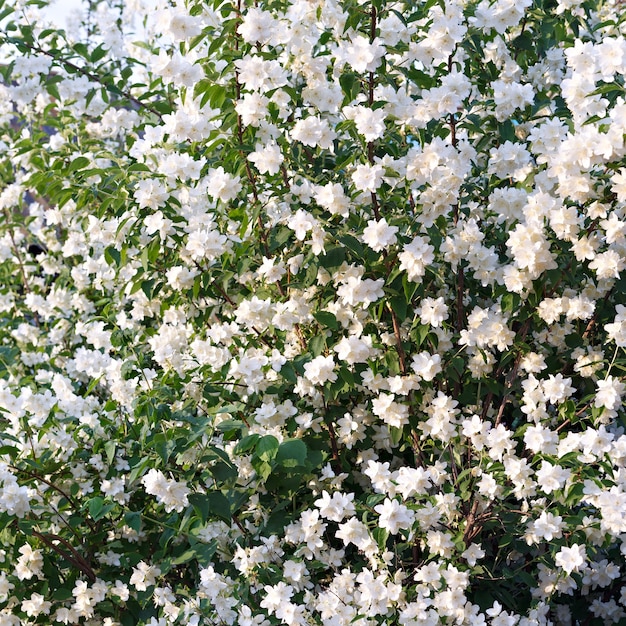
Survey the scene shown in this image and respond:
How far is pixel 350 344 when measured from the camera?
2.31 m

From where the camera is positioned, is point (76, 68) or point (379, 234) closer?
point (379, 234)

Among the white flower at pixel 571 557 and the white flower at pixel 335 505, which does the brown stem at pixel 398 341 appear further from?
the white flower at pixel 571 557

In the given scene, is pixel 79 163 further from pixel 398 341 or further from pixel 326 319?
pixel 398 341

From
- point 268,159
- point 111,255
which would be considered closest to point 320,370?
point 268,159

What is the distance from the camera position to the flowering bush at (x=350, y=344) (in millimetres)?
2199

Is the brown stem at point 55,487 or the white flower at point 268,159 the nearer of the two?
the white flower at point 268,159

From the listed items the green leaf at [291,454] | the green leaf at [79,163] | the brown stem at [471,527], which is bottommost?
the green leaf at [291,454]

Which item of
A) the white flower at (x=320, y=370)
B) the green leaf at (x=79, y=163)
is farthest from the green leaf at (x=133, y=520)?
the green leaf at (x=79, y=163)

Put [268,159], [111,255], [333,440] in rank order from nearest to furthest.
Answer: [268,159] < [333,440] < [111,255]

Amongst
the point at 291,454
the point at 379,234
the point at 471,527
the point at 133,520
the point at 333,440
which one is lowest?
the point at 133,520

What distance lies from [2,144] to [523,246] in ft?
10.7

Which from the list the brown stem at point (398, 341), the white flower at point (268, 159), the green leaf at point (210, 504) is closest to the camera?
the green leaf at point (210, 504)

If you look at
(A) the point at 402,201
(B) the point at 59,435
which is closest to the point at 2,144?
(B) the point at 59,435

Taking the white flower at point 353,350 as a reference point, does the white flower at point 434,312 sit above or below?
above
